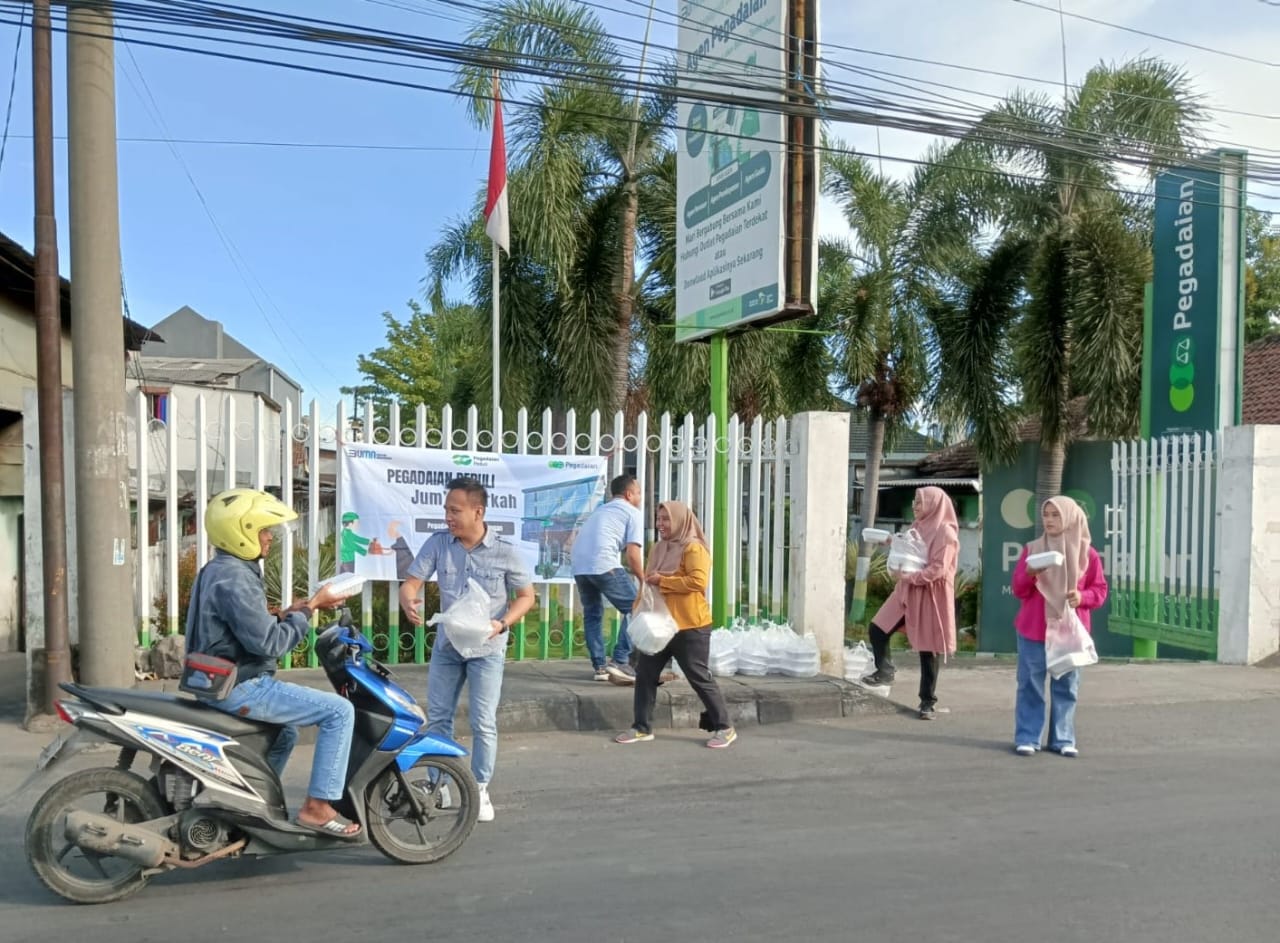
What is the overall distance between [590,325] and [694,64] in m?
6.84

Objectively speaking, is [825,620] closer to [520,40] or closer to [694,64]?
[694,64]

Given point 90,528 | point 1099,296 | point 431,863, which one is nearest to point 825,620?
point 431,863

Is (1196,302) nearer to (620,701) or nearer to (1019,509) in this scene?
(1019,509)

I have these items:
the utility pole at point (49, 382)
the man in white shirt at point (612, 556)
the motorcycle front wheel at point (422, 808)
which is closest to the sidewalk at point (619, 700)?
the man in white shirt at point (612, 556)

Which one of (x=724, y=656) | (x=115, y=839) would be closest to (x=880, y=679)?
(x=724, y=656)

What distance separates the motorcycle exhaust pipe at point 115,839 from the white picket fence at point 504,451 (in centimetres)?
382

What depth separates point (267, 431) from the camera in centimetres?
826

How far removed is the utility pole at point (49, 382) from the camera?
22.4 feet

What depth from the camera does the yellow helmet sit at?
4.23m

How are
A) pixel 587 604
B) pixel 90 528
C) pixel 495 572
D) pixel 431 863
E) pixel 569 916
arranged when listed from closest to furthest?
pixel 569 916, pixel 431 863, pixel 495 572, pixel 90 528, pixel 587 604

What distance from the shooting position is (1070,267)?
14.4m

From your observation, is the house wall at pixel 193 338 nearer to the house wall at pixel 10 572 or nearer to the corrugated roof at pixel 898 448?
the corrugated roof at pixel 898 448

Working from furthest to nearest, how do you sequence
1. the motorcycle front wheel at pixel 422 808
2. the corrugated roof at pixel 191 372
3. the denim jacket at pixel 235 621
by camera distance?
the corrugated roof at pixel 191 372
the motorcycle front wheel at pixel 422 808
the denim jacket at pixel 235 621

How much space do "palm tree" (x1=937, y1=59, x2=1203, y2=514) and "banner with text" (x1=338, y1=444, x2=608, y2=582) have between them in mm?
7409
